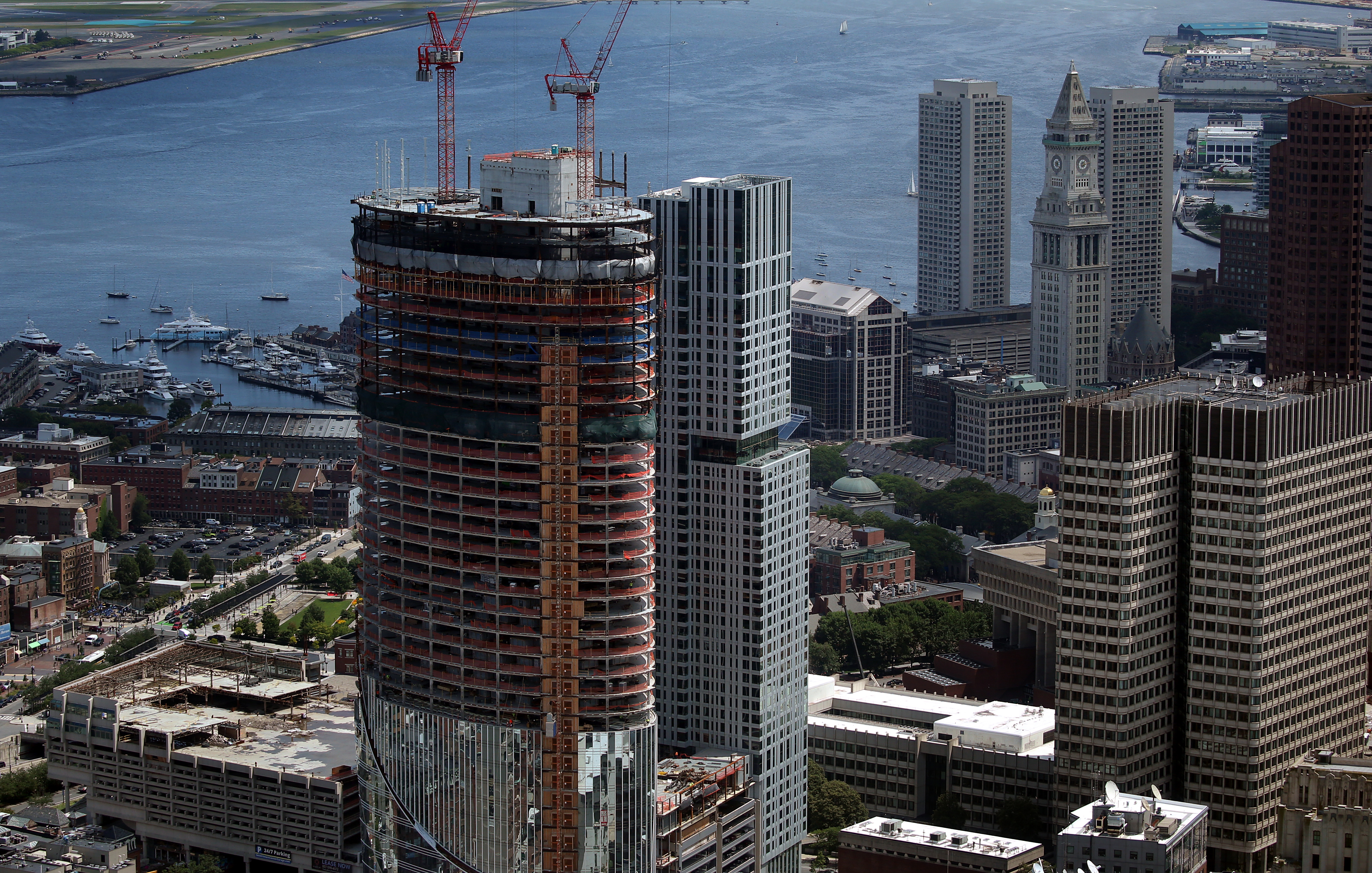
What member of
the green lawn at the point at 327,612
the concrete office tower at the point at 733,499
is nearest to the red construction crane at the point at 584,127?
the concrete office tower at the point at 733,499

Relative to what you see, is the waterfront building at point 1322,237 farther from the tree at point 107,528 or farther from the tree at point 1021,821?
the tree at point 107,528

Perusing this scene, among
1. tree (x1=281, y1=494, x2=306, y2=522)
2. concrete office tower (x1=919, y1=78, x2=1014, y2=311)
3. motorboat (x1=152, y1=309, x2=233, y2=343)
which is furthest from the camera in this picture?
motorboat (x1=152, y1=309, x2=233, y2=343)

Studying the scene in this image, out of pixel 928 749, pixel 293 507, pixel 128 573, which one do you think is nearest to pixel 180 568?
pixel 128 573

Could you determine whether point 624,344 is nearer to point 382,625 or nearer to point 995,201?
point 382,625

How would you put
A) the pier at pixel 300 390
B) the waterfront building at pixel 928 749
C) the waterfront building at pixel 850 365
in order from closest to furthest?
the waterfront building at pixel 928 749
the waterfront building at pixel 850 365
the pier at pixel 300 390

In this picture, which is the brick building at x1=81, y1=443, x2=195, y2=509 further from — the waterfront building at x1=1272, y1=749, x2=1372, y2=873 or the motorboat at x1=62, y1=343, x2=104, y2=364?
the waterfront building at x1=1272, y1=749, x2=1372, y2=873

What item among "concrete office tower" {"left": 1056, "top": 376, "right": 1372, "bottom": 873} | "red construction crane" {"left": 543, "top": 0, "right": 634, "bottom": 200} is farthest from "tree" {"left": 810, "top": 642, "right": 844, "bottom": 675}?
"red construction crane" {"left": 543, "top": 0, "right": 634, "bottom": 200}

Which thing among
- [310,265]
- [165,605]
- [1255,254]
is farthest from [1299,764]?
[310,265]
